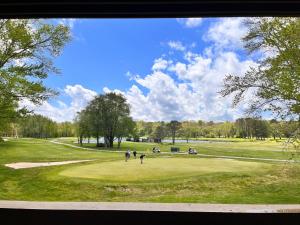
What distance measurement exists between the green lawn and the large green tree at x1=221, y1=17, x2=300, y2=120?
1.59 ft

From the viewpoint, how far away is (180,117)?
4562 millimetres

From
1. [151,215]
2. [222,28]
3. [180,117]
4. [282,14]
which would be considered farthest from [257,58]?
[151,215]

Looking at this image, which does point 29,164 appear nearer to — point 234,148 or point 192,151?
point 192,151

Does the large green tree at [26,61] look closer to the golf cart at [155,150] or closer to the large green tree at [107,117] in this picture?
the large green tree at [107,117]

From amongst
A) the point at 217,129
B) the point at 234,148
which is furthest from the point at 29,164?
the point at 234,148

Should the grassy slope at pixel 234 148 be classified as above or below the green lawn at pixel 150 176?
above

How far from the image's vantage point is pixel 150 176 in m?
4.56

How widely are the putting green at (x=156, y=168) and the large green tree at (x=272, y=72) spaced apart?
2.23ft

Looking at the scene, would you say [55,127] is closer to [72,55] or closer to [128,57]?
[72,55]

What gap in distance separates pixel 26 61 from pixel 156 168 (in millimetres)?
2018

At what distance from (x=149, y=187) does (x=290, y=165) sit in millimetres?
1639

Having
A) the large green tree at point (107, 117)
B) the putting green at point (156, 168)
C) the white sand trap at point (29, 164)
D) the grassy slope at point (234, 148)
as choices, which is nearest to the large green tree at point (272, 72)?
the grassy slope at point (234, 148)

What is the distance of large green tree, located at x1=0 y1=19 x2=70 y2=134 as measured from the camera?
186 inches

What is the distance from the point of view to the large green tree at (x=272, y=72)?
4.61m
